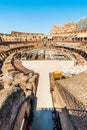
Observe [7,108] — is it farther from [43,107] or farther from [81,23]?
[81,23]

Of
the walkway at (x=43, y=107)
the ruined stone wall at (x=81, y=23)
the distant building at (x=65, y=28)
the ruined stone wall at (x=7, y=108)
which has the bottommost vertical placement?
the walkway at (x=43, y=107)

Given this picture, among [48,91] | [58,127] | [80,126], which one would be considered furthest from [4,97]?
[48,91]

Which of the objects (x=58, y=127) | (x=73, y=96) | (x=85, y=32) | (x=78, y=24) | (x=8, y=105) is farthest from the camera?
(x=78, y=24)

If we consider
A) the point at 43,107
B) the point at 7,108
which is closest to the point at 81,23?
the point at 43,107

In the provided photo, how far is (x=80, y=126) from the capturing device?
604 cm

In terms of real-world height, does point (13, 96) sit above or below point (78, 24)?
below

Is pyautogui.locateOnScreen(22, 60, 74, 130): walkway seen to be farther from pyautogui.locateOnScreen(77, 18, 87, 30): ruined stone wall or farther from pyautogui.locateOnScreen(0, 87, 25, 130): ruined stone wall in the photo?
pyautogui.locateOnScreen(77, 18, 87, 30): ruined stone wall

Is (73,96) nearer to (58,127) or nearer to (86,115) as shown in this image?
(86,115)

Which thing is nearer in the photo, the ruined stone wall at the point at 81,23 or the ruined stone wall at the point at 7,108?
the ruined stone wall at the point at 7,108

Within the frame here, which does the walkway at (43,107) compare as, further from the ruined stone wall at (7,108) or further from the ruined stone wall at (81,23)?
the ruined stone wall at (81,23)

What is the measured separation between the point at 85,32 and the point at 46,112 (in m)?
58.8

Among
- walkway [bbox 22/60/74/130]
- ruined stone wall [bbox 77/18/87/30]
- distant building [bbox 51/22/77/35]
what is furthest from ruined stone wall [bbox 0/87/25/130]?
ruined stone wall [bbox 77/18/87/30]

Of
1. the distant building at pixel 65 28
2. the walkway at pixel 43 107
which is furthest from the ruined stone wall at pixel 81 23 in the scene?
the walkway at pixel 43 107

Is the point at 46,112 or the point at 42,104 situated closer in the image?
the point at 46,112
